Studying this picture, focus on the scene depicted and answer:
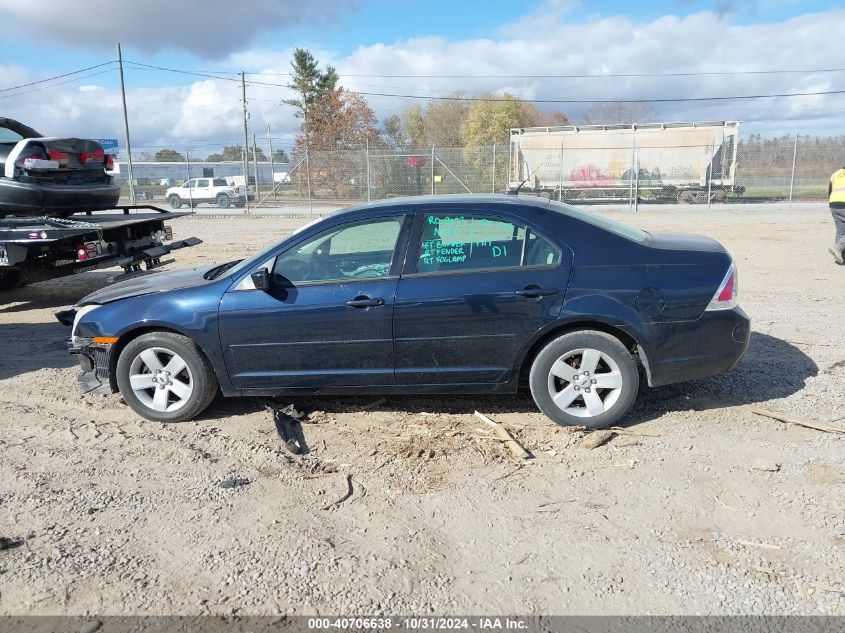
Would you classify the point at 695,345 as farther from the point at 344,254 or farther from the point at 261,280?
the point at 261,280

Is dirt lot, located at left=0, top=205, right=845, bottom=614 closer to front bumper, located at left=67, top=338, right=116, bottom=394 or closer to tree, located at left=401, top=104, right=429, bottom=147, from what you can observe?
front bumper, located at left=67, top=338, right=116, bottom=394

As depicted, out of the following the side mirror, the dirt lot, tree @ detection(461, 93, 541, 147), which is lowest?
the dirt lot

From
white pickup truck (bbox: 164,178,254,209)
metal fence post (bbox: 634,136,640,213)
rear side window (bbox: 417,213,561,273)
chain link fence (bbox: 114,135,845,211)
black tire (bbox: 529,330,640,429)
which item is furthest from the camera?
white pickup truck (bbox: 164,178,254,209)

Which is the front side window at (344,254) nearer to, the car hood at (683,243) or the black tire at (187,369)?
the black tire at (187,369)

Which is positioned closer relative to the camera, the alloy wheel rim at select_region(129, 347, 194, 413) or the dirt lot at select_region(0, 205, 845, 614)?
the dirt lot at select_region(0, 205, 845, 614)

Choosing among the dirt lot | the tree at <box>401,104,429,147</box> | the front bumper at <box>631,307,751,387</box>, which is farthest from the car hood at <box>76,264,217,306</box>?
the tree at <box>401,104,429,147</box>

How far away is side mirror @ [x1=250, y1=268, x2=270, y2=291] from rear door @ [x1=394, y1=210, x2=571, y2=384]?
0.90 meters

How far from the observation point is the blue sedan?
434 centimetres

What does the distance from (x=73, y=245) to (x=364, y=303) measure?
17.7 ft

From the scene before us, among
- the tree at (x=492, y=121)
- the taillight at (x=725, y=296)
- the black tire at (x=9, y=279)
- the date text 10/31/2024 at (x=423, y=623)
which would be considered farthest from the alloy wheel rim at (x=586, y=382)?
the tree at (x=492, y=121)

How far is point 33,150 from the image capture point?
322 inches

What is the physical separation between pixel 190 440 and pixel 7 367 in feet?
9.68

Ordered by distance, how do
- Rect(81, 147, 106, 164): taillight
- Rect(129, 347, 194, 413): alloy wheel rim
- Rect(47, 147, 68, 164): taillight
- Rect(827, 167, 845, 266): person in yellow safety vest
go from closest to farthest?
Rect(129, 347, 194, 413): alloy wheel rim < Rect(47, 147, 68, 164): taillight < Rect(81, 147, 106, 164): taillight < Rect(827, 167, 845, 266): person in yellow safety vest

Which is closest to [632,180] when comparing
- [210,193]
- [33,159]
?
[210,193]
